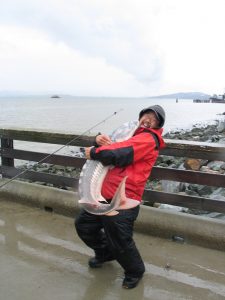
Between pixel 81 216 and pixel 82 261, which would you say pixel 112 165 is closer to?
pixel 81 216

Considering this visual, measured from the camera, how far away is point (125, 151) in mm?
3104

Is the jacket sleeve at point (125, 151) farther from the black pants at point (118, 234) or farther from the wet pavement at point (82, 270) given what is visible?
the wet pavement at point (82, 270)

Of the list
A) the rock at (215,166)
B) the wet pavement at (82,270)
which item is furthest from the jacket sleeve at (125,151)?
the rock at (215,166)

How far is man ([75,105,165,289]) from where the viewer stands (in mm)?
3139

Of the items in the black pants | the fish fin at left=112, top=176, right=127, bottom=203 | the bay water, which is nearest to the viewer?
the fish fin at left=112, top=176, right=127, bottom=203

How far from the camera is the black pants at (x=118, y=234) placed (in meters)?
3.24

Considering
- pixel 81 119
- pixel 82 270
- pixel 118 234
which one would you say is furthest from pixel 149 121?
pixel 81 119

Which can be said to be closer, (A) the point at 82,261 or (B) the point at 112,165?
(B) the point at 112,165

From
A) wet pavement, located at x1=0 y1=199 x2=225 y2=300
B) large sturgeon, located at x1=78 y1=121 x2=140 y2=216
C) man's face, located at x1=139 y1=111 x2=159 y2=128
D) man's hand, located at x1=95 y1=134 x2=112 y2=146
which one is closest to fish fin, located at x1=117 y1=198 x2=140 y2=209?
large sturgeon, located at x1=78 y1=121 x2=140 y2=216

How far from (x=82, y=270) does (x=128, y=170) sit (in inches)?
47.4

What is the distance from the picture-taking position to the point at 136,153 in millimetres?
3158

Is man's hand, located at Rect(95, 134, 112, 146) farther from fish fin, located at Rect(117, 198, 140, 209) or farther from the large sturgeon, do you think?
fish fin, located at Rect(117, 198, 140, 209)

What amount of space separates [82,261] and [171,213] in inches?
48.4

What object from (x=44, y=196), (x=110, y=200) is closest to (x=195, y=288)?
(x=110, y=200)
